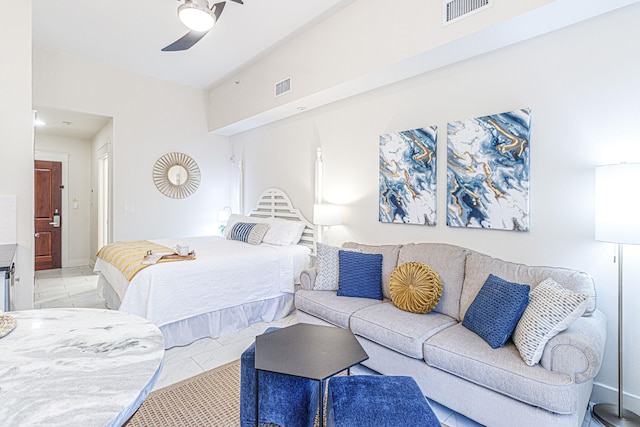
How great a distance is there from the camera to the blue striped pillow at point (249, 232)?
4.20 metres

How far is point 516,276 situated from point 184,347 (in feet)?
9.08

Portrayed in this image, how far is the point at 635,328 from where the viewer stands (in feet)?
7.00

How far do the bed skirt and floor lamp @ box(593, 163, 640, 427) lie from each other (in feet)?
8.96

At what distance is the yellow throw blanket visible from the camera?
2997 mm

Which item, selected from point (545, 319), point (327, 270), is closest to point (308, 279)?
point (327, 270)

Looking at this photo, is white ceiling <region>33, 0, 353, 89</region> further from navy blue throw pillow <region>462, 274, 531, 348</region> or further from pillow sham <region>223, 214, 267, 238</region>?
navy blue throw pillow <region>462, 274, 531, 348</region>

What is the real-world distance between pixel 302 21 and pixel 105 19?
2070 mm

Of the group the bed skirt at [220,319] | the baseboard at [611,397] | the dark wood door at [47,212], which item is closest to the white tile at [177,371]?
the bed skirt at [220,319]

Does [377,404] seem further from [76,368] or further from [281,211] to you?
[281,211]

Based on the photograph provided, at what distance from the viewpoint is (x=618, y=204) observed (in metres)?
1.90

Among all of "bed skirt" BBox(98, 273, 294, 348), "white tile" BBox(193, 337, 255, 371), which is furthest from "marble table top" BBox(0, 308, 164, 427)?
"bed skirt" BBox(98, 273, 294, 348)

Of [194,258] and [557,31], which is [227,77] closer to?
[194,258]

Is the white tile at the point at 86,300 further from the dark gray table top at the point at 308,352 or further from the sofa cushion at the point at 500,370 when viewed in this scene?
the sofa cushion at the point at 500,370

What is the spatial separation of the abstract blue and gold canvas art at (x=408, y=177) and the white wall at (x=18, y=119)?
3.11m
